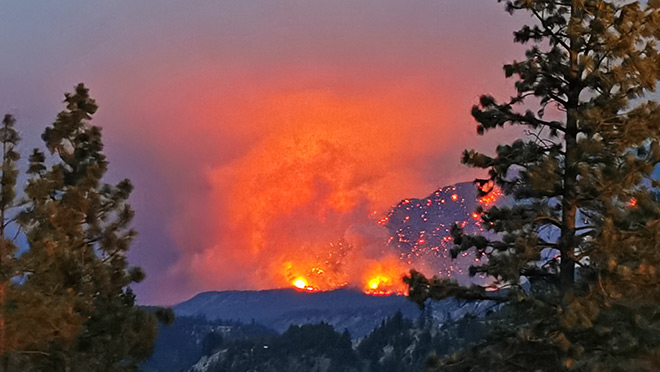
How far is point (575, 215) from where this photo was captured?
74.0ft

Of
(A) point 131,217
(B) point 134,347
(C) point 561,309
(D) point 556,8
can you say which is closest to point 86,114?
(A) point 131,217

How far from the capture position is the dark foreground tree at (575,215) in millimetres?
20859

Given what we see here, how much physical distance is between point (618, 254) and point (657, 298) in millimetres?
1476

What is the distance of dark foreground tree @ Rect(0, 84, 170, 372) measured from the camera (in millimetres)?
25000

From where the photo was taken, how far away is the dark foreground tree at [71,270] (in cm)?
2500

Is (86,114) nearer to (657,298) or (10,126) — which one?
(10,126)

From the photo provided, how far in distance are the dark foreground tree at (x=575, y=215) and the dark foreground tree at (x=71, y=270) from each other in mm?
10837

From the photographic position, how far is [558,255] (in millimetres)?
22375

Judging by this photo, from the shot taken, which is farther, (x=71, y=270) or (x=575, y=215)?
(x=71, y=270)

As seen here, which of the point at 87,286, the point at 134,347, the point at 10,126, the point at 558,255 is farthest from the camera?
the point at 134,347

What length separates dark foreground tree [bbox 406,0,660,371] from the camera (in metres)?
20.9

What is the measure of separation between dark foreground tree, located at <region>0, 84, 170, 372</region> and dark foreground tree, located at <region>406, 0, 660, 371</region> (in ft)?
35.6

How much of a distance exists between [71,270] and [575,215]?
1630 centimetres

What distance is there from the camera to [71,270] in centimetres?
2917
